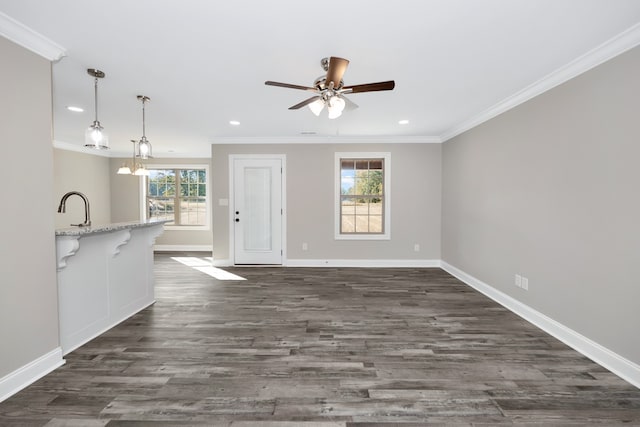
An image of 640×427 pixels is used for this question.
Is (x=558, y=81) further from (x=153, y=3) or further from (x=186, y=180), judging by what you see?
(x=186, y=180)

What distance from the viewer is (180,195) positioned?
749 cm

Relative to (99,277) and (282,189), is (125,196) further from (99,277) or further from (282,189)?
(99,277)

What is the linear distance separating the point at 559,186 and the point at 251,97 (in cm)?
330

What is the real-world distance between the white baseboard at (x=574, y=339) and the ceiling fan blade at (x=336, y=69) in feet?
9.63

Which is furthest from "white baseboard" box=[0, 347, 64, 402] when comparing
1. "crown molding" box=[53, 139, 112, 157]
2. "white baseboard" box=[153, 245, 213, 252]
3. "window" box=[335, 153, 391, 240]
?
"crown molding" box=[53, 139, 112, 157]

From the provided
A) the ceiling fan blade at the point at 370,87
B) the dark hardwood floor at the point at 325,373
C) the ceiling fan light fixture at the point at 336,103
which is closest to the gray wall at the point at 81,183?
the dark hardwood floor at the point at 325,373

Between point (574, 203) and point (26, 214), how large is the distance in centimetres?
434

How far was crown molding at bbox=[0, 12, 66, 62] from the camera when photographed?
1879 millimetres

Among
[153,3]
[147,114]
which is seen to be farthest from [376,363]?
[147,114]

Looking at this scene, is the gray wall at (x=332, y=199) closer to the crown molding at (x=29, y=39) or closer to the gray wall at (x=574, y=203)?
the gray wall at (x=574, y=203)

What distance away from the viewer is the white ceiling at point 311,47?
1.83 meters

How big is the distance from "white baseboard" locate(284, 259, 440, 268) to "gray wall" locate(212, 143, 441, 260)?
2.4 inches

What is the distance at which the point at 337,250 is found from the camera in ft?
18.5

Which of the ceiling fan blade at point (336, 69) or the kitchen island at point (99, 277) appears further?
the kitchen island at point (99, 277)
